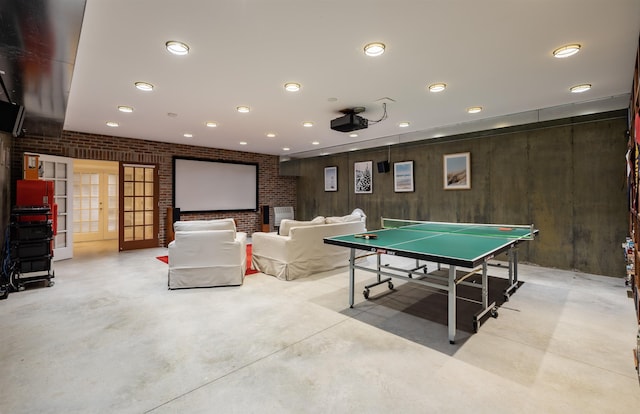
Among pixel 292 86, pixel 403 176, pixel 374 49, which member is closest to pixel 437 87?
pixel 374 49

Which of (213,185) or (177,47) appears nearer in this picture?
(177,47)

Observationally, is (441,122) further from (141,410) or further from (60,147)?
(60,147)

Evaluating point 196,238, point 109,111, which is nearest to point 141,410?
point 196,238

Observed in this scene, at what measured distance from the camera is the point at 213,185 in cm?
823

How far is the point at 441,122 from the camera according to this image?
5.47m

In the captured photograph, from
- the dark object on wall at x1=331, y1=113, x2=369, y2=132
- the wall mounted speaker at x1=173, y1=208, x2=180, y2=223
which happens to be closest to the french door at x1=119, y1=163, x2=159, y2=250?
the wall mounted speaker at x1=173, y1=208, x2=180, y2=223

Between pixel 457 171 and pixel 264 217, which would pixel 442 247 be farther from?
pixel 264 217

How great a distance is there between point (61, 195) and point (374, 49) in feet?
21.2

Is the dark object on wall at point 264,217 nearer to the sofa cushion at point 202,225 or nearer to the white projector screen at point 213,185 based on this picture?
the white projector screen at point 213,185

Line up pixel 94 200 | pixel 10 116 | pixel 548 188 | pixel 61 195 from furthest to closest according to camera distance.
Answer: pixel 94 200
pixel 61 195
pixel 548 188
pixel 10 116

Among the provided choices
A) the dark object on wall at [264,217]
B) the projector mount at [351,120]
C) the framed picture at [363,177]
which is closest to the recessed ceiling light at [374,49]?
the projector mount at [351,120]

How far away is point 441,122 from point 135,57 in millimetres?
4796

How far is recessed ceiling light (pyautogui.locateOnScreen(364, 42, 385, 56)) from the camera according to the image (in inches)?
102

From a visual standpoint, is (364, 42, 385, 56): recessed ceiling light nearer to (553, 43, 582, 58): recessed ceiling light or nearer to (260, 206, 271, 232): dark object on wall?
(553, 43, 582, 58): recessed ceiling light
